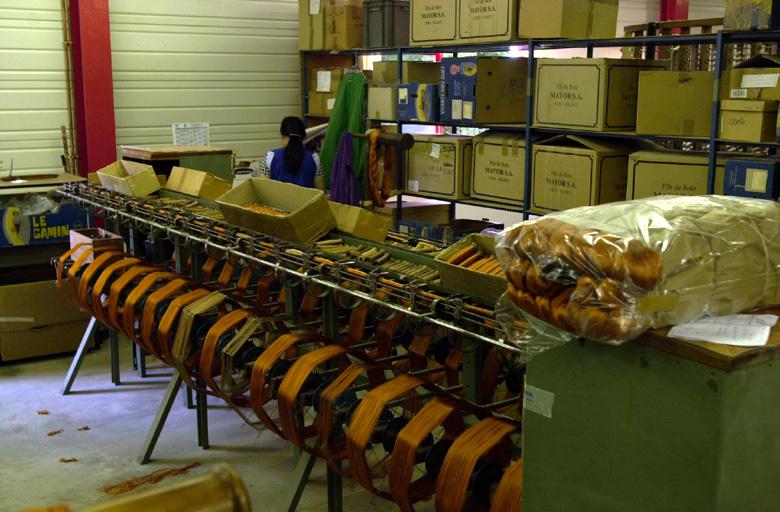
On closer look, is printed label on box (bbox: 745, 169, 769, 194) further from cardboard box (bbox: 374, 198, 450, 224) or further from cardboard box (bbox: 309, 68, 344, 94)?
cardboard box (bbox: 309, 68, 344, 94)

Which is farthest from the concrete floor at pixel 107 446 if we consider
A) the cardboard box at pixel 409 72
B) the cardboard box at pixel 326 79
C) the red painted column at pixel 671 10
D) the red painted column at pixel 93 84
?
the red painted column at pixel 671 10

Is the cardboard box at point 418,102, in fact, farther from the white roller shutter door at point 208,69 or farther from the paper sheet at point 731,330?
the paper sheet at point 731,330

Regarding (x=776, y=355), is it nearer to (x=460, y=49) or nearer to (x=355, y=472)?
(x=355, y=472)

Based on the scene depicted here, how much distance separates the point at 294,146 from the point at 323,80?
1483mm

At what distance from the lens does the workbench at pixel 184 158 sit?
5.16 m

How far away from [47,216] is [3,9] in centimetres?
164

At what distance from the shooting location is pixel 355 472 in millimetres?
2543

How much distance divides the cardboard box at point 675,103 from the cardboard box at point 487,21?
38.6 inches

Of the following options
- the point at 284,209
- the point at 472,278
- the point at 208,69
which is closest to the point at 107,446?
the point at 284,209

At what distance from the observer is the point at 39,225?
209 inches

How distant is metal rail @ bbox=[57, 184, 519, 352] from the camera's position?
2.37 meters

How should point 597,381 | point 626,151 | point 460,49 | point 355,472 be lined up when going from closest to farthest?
point 597,381
point 355,472
point 626,151
point 460,49

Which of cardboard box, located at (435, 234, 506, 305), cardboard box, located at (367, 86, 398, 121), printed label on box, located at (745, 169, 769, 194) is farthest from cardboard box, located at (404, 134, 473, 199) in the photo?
cardboard box, located at (435, 234, 506, 305)

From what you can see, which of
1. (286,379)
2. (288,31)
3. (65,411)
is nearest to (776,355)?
(286,379)
